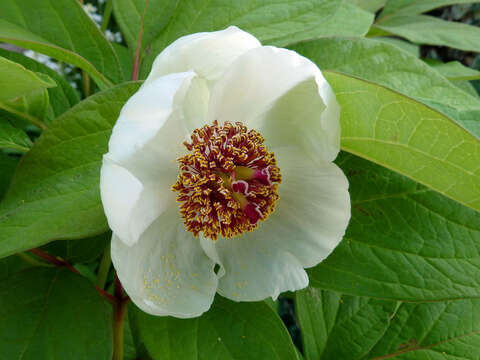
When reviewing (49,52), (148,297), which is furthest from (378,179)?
(49,52)

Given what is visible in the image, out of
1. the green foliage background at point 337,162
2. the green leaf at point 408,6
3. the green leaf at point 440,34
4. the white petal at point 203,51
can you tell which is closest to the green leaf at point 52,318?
the green foliage background at point 337,162

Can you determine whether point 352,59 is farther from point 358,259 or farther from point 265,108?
point 358,259

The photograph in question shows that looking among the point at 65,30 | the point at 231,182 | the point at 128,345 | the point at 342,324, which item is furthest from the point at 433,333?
the point at 65,30

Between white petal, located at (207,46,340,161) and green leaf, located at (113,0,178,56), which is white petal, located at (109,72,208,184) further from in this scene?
green leaf, located at (113,0,178,56)

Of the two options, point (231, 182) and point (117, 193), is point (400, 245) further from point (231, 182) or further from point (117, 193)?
point (117, 193)

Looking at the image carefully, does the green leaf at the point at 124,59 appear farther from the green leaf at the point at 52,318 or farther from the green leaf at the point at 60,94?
the green leaf at the point at 52,318

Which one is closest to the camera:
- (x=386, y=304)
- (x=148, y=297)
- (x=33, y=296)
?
(x=148, y=297)
